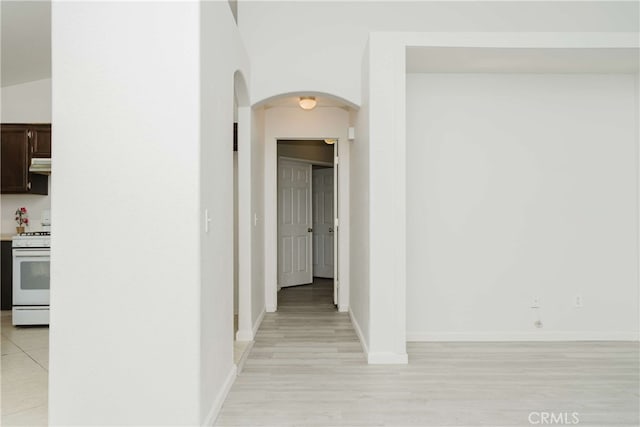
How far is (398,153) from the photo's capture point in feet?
11.7

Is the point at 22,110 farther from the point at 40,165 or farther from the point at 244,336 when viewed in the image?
the point at 244,336

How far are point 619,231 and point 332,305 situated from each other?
332cm

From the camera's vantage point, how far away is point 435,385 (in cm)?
309

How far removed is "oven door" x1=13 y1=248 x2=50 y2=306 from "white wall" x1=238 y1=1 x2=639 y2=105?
2952 mm

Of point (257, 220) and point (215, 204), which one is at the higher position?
point (215, 204)

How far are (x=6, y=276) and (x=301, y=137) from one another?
3.98 metres

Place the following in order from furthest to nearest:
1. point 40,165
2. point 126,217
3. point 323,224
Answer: point 323,224
point 40,165
point 126,217

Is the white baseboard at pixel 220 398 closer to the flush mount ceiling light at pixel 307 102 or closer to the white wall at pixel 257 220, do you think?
the white wall at pixel 257 220

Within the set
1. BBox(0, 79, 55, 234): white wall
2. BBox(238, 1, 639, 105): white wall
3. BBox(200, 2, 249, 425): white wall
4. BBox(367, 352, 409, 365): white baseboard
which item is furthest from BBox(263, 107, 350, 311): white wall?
BBox(0, 79, 55, 234): white wall

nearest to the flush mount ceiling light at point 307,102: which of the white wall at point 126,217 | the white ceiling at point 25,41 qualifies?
the white ceiling at point 25,41

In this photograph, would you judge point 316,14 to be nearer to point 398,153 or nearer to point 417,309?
point 398,153

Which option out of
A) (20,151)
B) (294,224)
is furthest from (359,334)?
(20,151)

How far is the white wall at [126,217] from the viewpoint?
2271 mm

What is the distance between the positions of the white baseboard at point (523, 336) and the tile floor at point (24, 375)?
2.99m
